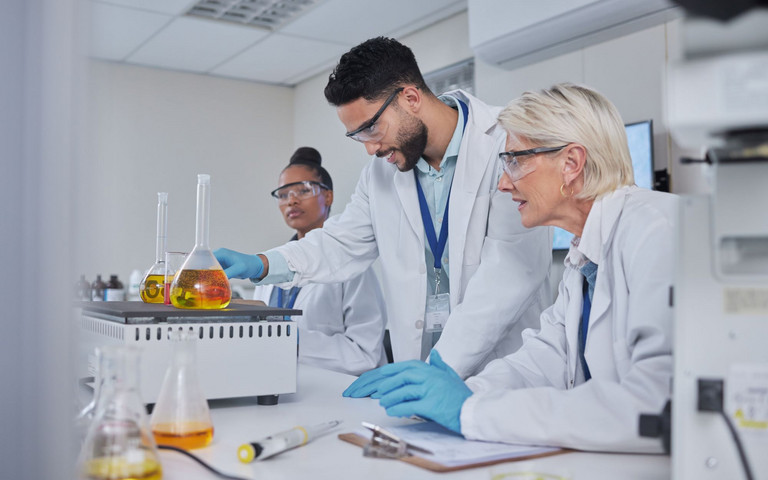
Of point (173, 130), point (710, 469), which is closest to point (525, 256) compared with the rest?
point (710, 469)

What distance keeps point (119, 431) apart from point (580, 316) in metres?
0.94

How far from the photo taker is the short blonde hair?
1.37 meters

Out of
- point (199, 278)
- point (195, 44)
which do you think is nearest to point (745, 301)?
point (199, 278)

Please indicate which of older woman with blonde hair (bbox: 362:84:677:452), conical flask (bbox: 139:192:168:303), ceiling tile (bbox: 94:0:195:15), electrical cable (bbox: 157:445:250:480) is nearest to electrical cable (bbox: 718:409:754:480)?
older woman with blonde hair (bbox: 362:84:677:452)

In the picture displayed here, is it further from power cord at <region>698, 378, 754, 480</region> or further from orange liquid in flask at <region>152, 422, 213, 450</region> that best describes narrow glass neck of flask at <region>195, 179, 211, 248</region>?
power cord at <region>698, 378, 754, 480</region>

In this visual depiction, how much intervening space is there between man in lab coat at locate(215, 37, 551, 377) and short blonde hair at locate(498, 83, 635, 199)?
46cm

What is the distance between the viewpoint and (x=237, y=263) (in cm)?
188

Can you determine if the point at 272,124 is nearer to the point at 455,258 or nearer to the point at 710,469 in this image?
the point at 455,258

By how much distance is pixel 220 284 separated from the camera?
146 cm

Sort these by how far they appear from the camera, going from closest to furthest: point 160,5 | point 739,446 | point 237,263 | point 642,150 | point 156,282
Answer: point 739,446 → point 156,282 → point 237,263 → point 642,150 → point 160,5

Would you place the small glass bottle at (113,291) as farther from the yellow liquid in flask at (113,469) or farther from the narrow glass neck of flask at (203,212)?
the yellow liquid in flask at (113,469)

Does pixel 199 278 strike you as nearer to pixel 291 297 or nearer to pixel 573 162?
pixel 573 162

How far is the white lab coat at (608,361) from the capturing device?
99 centimetres

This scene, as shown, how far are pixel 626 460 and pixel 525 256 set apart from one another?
89cm
